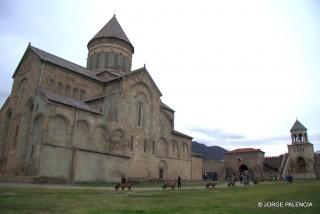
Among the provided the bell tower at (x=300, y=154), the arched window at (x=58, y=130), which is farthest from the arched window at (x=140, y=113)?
the bell tower at (x=300, y=154)

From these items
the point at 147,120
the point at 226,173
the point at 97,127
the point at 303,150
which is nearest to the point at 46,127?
the point at 97,127

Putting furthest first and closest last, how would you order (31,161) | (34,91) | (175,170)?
(175,170), (34,91), (31,161)

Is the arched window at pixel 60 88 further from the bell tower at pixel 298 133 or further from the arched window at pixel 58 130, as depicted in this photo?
the bell tower at pixel 298 133

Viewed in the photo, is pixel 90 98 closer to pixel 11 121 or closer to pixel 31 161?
pixel 11 121

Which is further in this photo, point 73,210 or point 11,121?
point 11,121

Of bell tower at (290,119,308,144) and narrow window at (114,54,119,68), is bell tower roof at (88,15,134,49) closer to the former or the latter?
narrow window at (114,54,119,68)

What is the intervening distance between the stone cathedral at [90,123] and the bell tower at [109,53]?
145 mm

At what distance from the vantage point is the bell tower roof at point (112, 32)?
4044 cm

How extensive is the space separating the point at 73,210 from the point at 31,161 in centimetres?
1737

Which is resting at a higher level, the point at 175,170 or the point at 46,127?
the point at 46,127

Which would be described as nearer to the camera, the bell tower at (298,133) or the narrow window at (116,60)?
the narrow window at (116,60)

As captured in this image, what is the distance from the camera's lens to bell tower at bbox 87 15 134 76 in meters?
39.4

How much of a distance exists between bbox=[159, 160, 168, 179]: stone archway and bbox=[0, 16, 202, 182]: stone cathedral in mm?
125

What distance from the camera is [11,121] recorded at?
30172 mm
